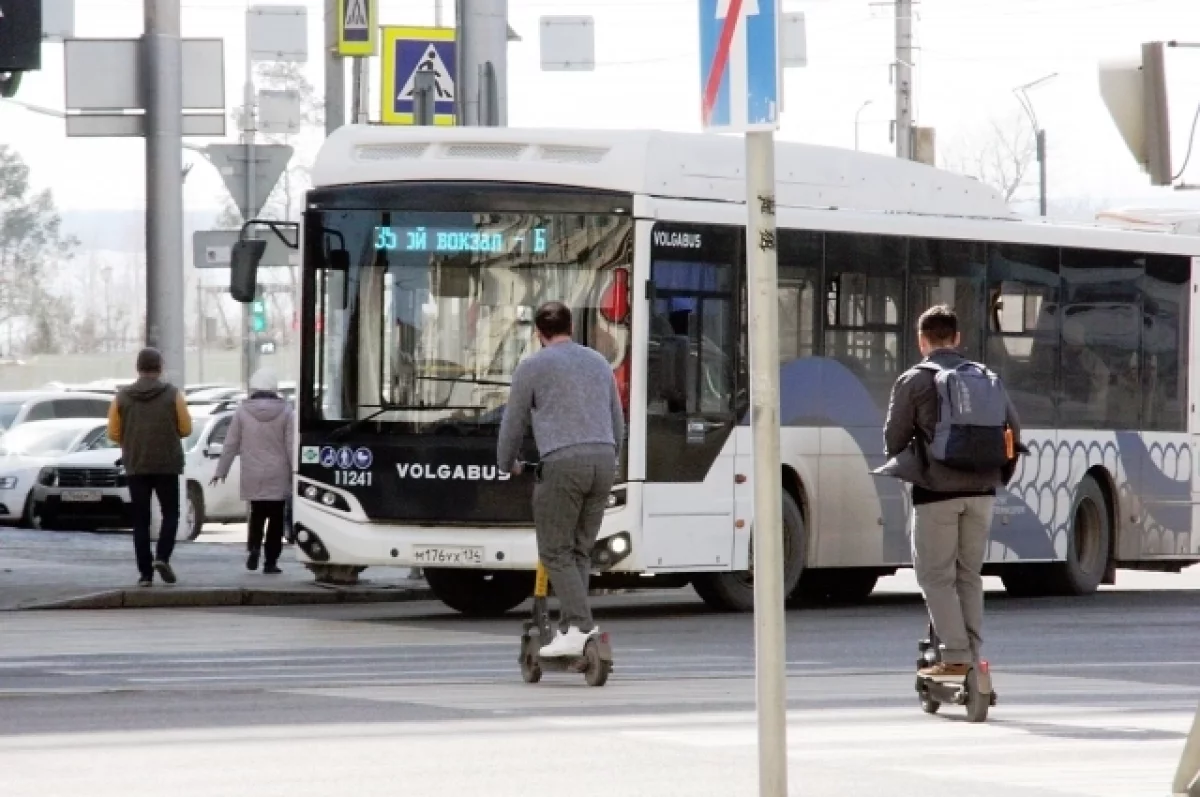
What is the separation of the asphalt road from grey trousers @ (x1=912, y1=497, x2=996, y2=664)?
1.20 feet

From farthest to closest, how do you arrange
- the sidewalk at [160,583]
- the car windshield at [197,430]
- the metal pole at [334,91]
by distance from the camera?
Result: the car windshield at [197,430], the metal pole at [334,91], the sidewalk at [160,583]

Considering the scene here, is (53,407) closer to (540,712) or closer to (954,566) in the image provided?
(540,712)

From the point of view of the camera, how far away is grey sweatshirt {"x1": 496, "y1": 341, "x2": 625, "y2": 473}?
13625 millimetres

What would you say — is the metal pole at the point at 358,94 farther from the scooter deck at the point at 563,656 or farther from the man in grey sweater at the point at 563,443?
the scooter deck at the point at 563,656

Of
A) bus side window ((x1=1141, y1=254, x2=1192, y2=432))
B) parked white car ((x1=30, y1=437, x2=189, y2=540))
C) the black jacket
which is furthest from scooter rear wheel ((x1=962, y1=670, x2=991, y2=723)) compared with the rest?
parked white car ((x1=30, y1=437, x2=189, y2=540))

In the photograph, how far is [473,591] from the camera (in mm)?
19922

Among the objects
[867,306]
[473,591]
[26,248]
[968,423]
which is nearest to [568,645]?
[968,423]

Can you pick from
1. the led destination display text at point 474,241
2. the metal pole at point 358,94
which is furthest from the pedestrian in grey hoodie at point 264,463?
the metal pole at point 358,94

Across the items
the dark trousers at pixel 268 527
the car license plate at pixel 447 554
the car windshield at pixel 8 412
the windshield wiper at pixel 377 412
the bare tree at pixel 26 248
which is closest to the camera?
the car license plate at pixel 447 554

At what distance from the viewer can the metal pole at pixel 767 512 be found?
7.87 metres

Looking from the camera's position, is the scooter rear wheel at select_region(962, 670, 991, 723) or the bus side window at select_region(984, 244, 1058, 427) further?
the bus side window at select_region(984, 244, 1058, 427)

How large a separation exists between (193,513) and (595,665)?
17.7m

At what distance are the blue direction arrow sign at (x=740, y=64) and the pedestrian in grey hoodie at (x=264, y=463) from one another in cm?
1508

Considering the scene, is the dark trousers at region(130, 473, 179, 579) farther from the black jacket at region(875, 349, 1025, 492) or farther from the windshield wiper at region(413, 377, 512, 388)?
the black jacket at region(875, 349, 1025, 492)
